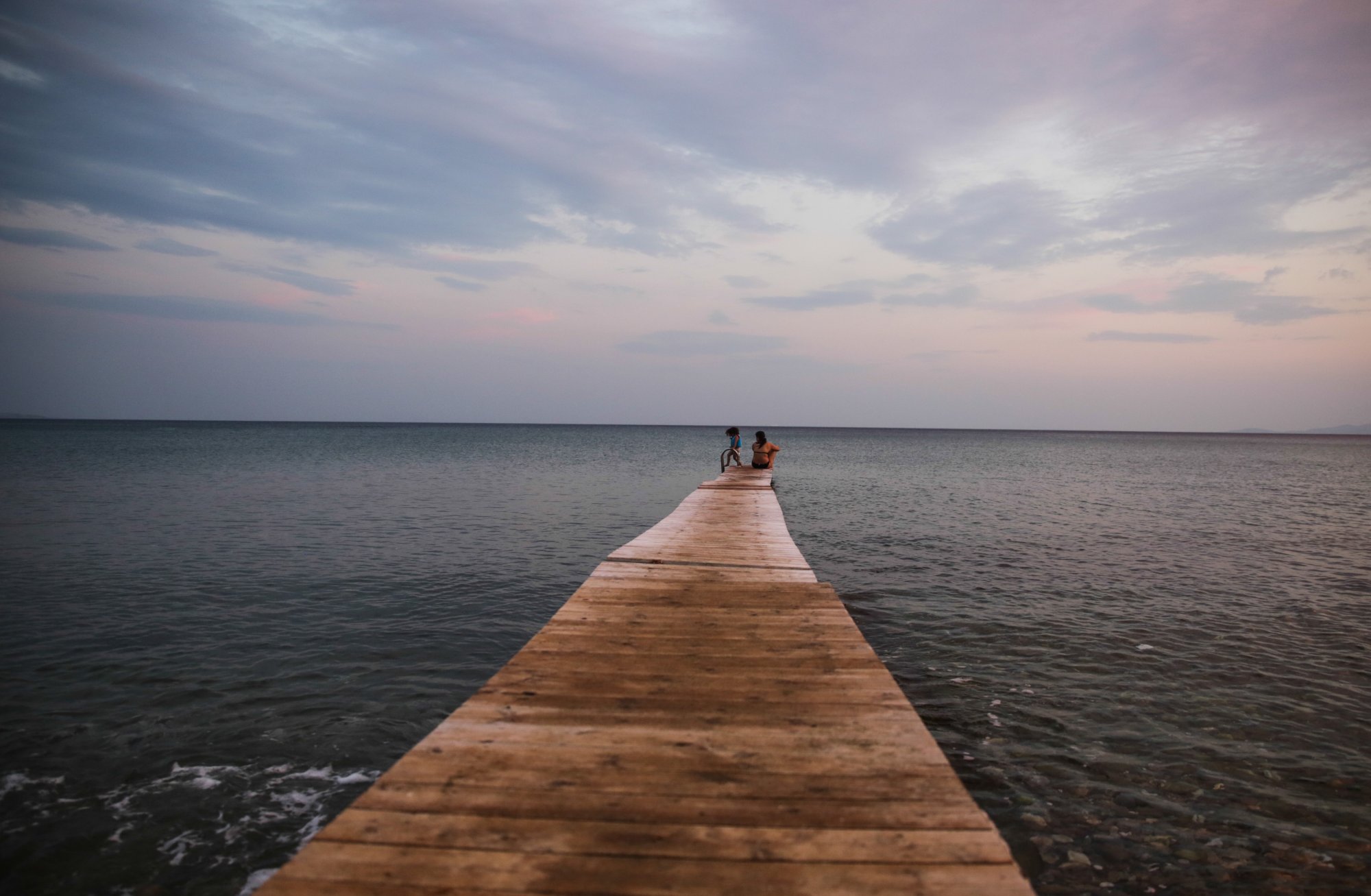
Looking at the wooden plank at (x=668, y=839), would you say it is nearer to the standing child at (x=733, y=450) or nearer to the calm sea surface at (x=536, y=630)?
the calm sea surface at (x=536, y=630)

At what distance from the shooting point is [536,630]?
1055 cm

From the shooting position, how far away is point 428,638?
9.93 meters

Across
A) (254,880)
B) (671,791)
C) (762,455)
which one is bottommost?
(254,880)

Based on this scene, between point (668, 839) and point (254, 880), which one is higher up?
point (668, 839)

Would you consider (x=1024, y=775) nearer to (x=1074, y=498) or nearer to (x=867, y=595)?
(x=867, y=595)

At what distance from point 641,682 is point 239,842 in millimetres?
3417

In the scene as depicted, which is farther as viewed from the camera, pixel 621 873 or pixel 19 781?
pixel 19 781

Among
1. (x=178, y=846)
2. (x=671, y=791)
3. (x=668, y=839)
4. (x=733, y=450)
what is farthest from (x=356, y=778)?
(x=733, y=450)

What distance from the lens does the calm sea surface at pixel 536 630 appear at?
5.25 m

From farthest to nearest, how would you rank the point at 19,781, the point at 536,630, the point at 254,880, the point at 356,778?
the point at 536,630
the point at 356,778
the point at 19,781
the point at 254,880

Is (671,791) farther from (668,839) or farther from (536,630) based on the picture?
(536,630)

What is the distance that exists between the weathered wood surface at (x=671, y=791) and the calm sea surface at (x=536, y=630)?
2.08 meters

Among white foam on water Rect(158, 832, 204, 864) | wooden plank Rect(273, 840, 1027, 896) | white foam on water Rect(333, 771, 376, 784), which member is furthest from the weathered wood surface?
white foam on water Rect(158, 832, 204, 864)

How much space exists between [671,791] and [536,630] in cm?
750
